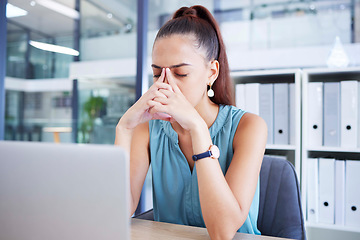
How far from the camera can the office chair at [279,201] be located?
1.10 metres

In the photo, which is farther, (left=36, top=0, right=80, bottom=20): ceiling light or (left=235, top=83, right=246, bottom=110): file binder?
(left=36, top=0, right=80, bottom=20): ceiling light

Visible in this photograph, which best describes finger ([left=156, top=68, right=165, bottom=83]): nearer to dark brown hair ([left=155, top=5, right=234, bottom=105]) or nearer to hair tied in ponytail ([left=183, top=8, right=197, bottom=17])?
dark brown hair ([left=155, top=5, right=234, bottom=105])

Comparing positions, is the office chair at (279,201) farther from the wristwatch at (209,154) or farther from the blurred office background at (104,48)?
the blurred office background at (104,48)

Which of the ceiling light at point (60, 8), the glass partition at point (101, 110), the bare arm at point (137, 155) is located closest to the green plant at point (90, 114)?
the glass partition at point (101, 110)

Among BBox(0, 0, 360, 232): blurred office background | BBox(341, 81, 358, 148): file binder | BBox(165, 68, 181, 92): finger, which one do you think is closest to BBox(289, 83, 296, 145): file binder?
BBox(341, 81, 358, 148): file binder

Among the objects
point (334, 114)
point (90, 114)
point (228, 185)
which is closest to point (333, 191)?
point (334, 114)

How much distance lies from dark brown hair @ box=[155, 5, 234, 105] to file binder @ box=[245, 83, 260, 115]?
483mm

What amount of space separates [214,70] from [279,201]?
0.59 metres

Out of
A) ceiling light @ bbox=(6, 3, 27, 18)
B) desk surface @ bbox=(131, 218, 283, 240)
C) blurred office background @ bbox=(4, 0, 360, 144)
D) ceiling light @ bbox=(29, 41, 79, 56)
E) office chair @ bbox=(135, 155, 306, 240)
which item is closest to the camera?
desk surface @ bbox=(131, 218, 283, 240)

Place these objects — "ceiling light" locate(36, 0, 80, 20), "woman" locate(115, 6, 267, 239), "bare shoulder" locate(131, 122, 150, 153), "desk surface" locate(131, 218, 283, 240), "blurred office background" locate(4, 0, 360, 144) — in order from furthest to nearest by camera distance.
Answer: "blurred office background" locate(4, 0, 360, 144)
"ceiling light" locate(36, 0, 80, 20)
"bare shoulder" locate(131, 122, 150, 153)
"woman" locate(115, 6, 267, 239)
"desk surface" locate(131, 218, 283, 240)

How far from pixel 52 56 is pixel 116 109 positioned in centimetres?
104

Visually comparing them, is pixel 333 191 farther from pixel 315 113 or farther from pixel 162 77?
pixel 162 77

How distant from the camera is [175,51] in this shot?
107cm

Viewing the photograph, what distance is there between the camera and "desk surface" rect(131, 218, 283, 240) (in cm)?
77
